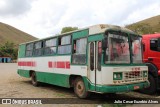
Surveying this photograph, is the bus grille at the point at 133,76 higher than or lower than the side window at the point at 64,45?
lower

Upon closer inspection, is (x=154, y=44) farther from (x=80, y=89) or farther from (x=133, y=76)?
(x=80, y=89)

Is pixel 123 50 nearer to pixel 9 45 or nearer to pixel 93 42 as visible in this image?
pixel 93 42

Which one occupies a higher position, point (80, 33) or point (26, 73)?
point (80, 33)

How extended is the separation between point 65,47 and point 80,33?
4.56 ft

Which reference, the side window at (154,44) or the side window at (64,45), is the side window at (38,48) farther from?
the side window at (154,44)

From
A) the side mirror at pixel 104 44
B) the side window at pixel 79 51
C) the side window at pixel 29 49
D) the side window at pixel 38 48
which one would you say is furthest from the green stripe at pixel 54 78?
the side mirror at pixel 104 44

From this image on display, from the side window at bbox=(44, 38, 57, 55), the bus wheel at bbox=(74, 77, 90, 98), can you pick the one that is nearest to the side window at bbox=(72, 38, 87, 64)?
the bus wheel at bbox=(74, 77, 90, 98)

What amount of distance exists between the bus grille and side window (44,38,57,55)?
15.5 feet

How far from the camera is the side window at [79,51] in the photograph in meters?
10.6

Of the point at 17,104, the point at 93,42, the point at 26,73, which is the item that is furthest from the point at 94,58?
the point at 26,73

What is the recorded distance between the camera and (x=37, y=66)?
15.2 meters

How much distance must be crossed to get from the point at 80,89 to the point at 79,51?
5.29 feet

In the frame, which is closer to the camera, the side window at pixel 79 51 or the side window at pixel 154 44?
the side window at pixel 79 51

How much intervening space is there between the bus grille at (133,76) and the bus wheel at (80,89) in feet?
5.75
